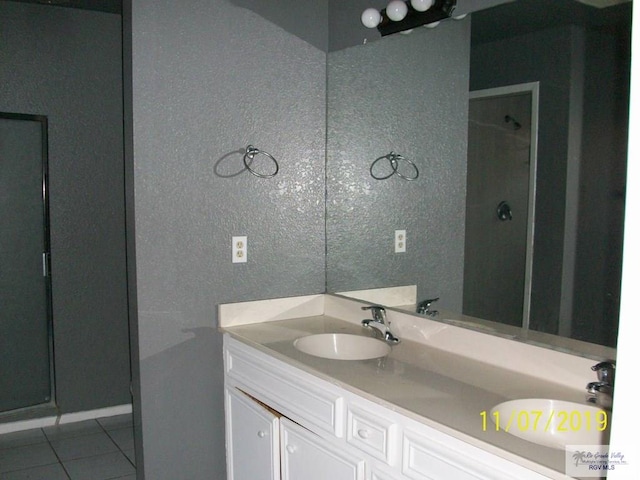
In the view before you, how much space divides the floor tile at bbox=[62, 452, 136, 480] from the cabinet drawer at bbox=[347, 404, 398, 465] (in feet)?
6.11

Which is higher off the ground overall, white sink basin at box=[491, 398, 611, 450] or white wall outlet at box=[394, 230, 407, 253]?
white wall outlet at box=[394, 230, 407, 253]

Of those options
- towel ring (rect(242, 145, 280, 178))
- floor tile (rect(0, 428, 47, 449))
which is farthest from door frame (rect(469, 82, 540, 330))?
floor tile (rect(0, 428, 47, 449))

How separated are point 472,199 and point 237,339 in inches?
41.9

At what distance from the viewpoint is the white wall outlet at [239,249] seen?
246 centimetres

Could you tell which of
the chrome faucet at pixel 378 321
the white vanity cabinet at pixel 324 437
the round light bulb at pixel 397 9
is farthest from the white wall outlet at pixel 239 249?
the round light bulb at pixel 397 9

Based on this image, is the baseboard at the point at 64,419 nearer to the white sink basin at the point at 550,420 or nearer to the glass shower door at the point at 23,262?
the glass shower door at the point at 23,262

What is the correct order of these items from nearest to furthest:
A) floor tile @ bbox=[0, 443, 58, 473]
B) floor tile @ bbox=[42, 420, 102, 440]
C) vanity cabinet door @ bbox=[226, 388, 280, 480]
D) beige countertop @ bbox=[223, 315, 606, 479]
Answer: beige countertop @ bbox=[223, 315, 606, 479]
vanity cabinet door @ bbox=[226, 388, 280, 480]
floor tile @ bbox=[0, 443, 58, 473]
floor tile @ bbox=[42, 420, 102, 440]

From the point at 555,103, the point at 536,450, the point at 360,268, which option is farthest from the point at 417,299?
the point at 536,450

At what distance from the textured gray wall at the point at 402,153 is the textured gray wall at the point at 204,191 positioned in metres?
0.16

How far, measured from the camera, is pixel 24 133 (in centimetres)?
346

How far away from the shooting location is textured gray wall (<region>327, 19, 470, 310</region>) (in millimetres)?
2156

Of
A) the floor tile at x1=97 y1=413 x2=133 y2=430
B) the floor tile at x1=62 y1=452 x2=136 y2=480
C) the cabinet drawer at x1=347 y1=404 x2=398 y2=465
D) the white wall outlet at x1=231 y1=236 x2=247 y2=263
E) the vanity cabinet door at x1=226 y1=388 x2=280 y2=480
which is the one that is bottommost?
the floor tile at x1=62 y1=452 x2=136 y2=480

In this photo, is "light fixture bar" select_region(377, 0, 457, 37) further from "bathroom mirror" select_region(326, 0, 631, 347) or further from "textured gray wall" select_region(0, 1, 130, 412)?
"textured gray wall" select_region(0, 1, 130, 412)

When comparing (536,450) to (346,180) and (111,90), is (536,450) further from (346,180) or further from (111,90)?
(111,90)
